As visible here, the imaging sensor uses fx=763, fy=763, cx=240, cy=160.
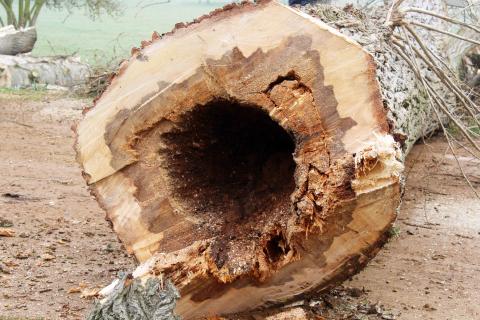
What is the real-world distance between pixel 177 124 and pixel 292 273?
622 millimetres

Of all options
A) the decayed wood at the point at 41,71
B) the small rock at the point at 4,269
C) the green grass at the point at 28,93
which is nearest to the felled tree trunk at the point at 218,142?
A: the small rock at the point at 4,269

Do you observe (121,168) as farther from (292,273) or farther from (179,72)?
(292,273)

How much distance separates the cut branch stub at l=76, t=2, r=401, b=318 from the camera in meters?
2.29

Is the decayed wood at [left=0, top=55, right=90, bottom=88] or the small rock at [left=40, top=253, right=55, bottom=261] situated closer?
the small rock at [left=40, top=253, right=55, bottom=261]

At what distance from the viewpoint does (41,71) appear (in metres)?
9.15

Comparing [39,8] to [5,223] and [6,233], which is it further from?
[6,233]

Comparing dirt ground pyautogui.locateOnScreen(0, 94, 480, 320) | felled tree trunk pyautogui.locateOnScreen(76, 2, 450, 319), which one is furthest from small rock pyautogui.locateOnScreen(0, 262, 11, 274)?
felled tree trunk pyautogui.locateOnScreen(76, 2, 450, 319)

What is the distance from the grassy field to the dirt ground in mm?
4648

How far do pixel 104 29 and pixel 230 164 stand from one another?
12141 mm

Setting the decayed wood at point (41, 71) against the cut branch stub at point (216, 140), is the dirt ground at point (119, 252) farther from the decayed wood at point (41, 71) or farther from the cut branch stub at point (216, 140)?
the decayed wood at point (41, 71)

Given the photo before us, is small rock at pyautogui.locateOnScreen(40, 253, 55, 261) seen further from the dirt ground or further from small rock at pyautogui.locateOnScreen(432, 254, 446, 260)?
small rock at pyautogui.locateOnScreen(432, 254, 446, 260)

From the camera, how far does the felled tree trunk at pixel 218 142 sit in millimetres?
2287

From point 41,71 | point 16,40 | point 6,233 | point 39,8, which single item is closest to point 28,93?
point 41,71

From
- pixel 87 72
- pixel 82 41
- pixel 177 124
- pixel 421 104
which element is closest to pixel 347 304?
pixel 177 124
